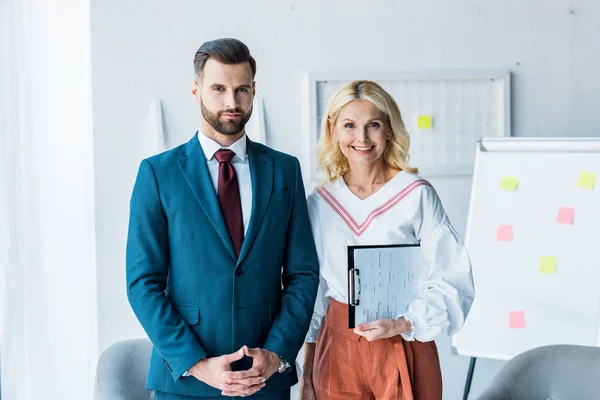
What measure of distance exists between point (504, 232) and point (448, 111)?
2.16 feet

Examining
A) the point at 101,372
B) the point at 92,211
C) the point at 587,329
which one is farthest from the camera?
the point at 92,211

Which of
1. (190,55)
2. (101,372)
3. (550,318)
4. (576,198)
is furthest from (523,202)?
(101,372)

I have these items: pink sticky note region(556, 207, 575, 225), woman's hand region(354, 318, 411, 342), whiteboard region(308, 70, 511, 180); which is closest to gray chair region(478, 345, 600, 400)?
woman's hand region(354, 318, 411, 342)

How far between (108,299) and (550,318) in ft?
6.36

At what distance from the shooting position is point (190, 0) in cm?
334

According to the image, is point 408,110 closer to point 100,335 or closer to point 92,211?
point 92,211

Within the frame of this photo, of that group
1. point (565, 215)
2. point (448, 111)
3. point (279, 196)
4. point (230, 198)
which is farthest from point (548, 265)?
point (230, 198)

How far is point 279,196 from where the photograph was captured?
5.90 feet

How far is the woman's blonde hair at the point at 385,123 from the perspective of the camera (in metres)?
2.02

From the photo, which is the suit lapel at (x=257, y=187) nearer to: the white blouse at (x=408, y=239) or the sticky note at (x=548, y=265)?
the white blouse at (x=408, y=239)

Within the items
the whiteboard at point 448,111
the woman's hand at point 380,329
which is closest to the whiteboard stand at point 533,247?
the whiteboard at point 448,111

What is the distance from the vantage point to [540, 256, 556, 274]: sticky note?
121 inches

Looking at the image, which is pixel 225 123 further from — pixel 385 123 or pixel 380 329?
pixel 380 329

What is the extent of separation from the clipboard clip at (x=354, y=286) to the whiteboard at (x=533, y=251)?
141cm
